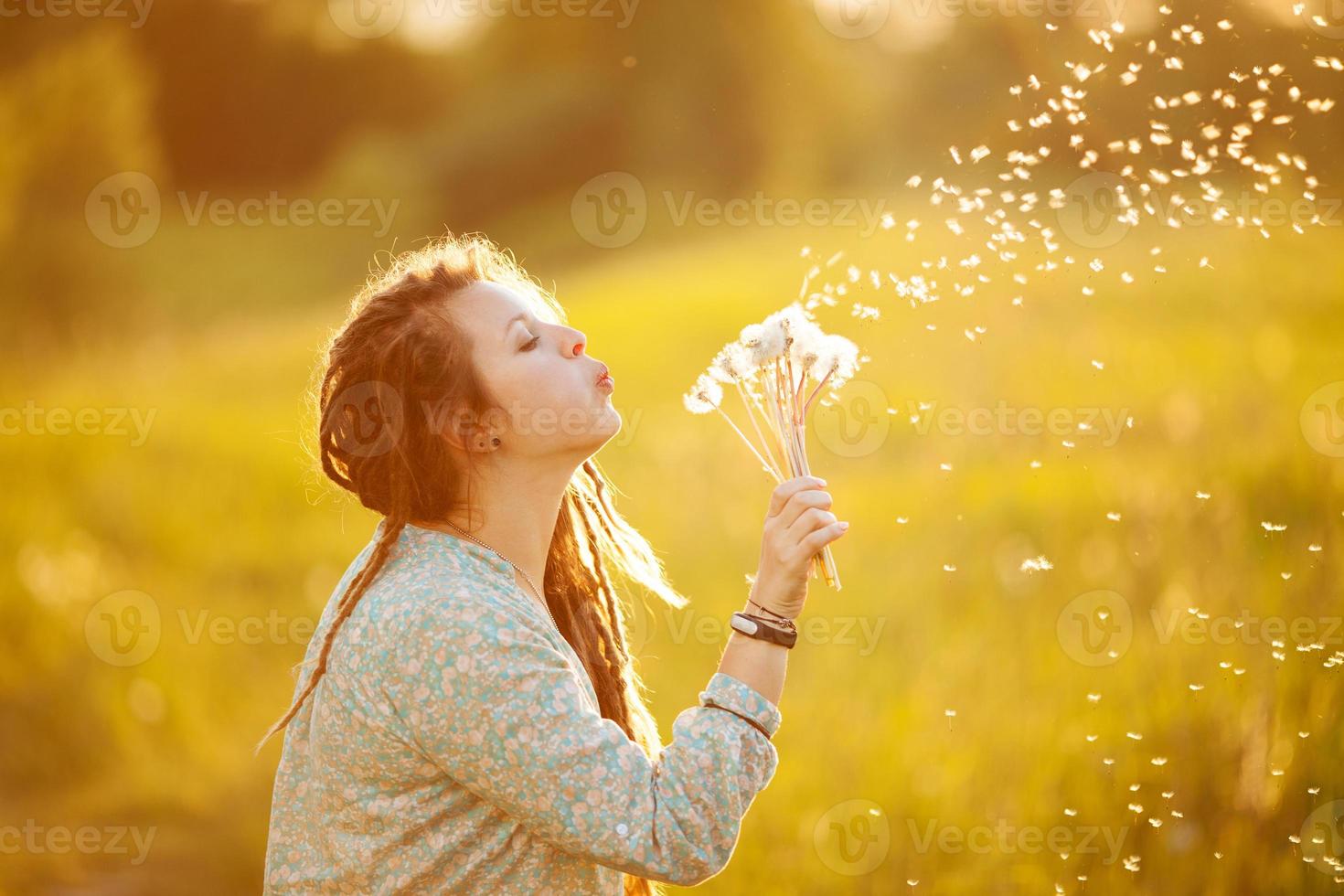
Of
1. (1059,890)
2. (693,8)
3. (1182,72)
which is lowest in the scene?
(1059,890)

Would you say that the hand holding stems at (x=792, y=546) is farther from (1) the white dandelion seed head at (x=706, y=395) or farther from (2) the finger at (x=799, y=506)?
(1) the white dandelion seed head at (x=706, y=395)

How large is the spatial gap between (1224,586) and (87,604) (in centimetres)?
506

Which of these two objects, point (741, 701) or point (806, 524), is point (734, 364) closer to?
point (806, 524)

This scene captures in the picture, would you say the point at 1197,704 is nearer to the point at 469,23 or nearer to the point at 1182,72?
the point at 1182,72

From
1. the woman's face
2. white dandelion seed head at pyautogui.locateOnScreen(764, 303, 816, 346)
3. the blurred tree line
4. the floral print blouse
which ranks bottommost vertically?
the floral print blouse

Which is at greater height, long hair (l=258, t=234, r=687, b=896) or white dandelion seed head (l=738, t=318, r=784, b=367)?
white dandelion seed head (l=738, t=318, r=784, b=367)

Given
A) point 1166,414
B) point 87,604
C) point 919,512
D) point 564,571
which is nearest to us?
point 564,571

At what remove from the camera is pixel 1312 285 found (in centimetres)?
541

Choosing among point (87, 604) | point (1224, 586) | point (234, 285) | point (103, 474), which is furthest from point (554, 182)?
point (1224, 586)

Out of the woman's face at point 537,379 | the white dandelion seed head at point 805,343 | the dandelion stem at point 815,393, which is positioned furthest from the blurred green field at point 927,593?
the woman's face at point 537,379

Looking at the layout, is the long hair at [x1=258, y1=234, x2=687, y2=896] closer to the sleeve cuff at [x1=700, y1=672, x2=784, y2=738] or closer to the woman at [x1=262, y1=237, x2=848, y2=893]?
the woman at [x1=262, y1=237, x2=848, y2=893]

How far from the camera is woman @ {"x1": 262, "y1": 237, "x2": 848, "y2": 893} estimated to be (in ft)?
6.71

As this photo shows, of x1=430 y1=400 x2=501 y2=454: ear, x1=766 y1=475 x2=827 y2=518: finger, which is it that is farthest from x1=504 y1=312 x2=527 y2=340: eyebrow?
x1=766 y1=475 x2=827 y2=518: finger

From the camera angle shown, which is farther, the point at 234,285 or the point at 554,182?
the point at 554,182
